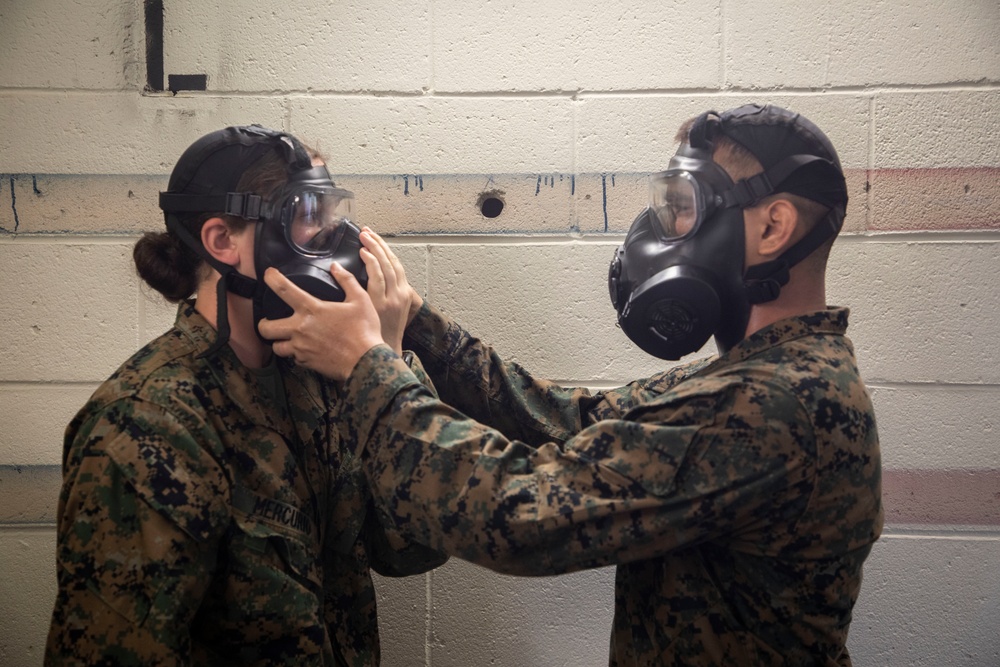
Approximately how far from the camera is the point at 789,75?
226 cm

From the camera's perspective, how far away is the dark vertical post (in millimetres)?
2283

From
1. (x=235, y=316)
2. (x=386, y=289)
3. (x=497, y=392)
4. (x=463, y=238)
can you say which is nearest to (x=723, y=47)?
(x=463, y=238)

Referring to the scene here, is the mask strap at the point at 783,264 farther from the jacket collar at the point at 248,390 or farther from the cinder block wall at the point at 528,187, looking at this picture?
the jacket collar at the point at 248,390

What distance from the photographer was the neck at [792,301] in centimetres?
154

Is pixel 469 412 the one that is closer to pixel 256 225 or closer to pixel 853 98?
pixel 256 225

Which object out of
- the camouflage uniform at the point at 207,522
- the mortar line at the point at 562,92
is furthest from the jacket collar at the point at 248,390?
the mortar line at the point at 562,92

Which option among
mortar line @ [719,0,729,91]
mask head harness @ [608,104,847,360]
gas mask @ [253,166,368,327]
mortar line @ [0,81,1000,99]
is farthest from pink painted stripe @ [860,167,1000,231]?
gas mask @ [253,166,368,327]

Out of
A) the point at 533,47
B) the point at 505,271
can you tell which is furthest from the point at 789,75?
the point at 505,271

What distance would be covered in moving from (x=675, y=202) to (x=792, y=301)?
30cm

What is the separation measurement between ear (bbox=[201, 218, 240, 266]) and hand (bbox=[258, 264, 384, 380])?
10cm

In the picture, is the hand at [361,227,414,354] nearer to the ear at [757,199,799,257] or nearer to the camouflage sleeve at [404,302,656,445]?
the camouflage sleeve at [404,302,656,445]

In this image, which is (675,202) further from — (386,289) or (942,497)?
(942,497)

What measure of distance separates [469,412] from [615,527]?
668mm

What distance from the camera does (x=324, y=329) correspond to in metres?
1.50
